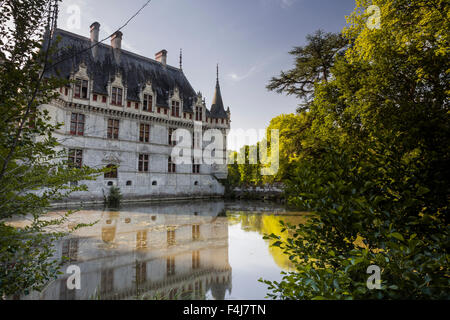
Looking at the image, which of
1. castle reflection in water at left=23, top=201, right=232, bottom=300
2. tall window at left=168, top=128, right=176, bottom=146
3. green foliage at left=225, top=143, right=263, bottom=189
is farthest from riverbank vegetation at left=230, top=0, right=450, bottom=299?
green foliage at left=225, top=143, right=263, bottom=189

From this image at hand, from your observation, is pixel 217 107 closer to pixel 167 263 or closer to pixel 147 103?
pixel 147 103

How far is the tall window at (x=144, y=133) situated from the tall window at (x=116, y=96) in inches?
119

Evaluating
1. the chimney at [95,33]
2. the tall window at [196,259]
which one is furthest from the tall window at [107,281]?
the chimney at [95,33]

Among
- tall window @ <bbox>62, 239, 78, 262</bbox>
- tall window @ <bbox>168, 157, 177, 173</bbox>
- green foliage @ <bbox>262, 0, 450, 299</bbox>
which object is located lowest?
tall window @ <bbox>62, 239, 78, 262</bbox>

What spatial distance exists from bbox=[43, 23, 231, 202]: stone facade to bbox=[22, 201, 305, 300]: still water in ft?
40.0

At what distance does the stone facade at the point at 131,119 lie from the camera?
66.9 ft

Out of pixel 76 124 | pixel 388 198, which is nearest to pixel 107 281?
pixel 388 198

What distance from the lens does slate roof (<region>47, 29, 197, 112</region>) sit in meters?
21.7

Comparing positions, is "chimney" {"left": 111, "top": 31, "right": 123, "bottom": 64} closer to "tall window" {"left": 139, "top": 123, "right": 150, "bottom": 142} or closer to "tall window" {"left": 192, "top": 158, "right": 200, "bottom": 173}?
"tall window" {"left": 139, "top": 123, "right": 150, "bottom": 142}

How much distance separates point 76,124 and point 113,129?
3022 mm

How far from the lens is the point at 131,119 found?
76.8ft

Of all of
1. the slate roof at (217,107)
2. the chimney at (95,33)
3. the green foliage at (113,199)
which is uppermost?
the chimney at (95,33)

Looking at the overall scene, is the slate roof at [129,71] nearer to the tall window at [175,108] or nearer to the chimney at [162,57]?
the chimney at [162,57]

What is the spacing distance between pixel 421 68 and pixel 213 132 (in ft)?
78.8
